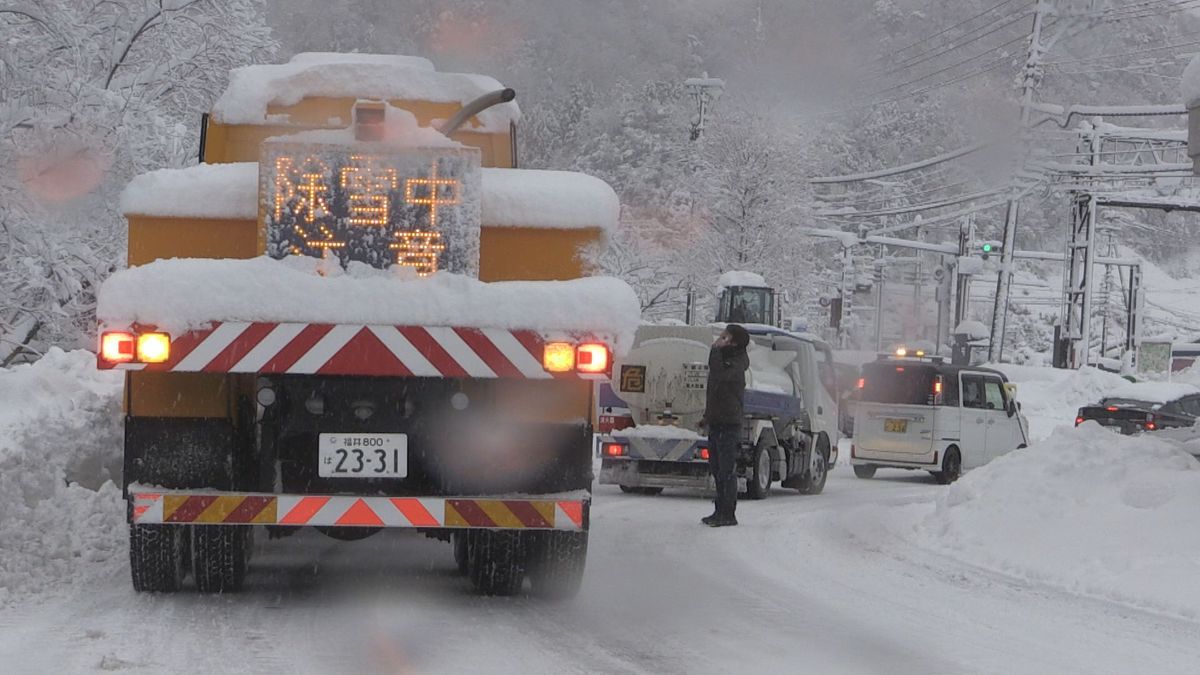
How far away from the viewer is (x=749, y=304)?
139 feet

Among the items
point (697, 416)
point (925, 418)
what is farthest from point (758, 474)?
point (925, 418)

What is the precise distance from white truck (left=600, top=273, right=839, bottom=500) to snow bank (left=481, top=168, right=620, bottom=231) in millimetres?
9227

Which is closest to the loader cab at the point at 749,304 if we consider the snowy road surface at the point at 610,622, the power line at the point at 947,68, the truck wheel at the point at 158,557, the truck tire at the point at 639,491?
the power line at the point at 947,68

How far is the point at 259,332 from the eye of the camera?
23.5 feet

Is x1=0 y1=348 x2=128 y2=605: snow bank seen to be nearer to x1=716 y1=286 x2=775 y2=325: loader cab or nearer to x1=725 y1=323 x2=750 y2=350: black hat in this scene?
x1=725 y1=323 x2=750 y2=350: black hat

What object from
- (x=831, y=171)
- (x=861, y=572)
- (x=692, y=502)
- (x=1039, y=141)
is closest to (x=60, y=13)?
(x=692, y=502)

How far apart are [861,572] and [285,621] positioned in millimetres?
4613

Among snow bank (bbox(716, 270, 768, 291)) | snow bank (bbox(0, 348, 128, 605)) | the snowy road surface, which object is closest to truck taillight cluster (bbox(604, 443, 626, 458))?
snow bank (bbox(0, 348, 128, 605))

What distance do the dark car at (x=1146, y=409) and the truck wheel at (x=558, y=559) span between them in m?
18.4

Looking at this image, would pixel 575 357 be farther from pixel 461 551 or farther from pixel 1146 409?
pixel 1146 409

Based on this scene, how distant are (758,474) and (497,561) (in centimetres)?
943

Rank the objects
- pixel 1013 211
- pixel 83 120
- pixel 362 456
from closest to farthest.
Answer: pixel 362 456 < pixel 83 120 < pixel 1013 211

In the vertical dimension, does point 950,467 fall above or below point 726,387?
below

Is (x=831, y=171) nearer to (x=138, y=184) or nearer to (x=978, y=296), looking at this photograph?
(x=978, y=296)
